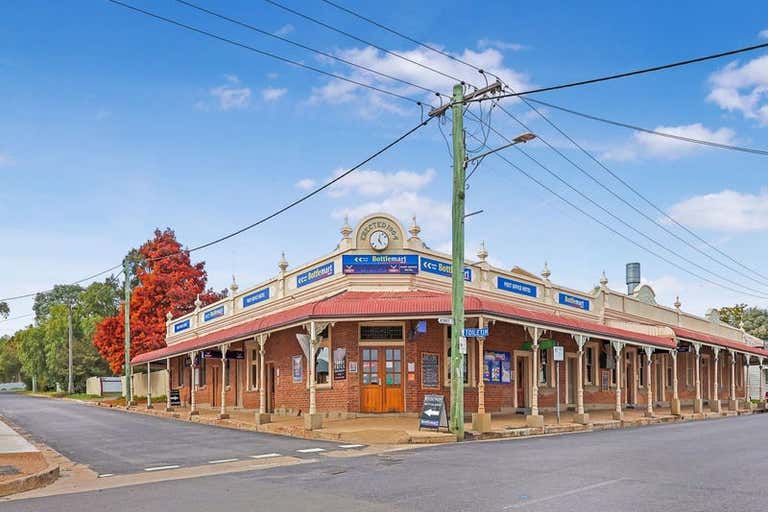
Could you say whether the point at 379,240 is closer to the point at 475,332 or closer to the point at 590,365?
the point at 475,332

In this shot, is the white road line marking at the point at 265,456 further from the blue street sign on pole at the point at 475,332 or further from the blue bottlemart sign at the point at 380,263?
the blue bottlemart sign at the point at 380,263

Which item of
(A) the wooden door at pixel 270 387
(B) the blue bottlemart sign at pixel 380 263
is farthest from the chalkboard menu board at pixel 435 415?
(A) the wooden door at pixel 270 387

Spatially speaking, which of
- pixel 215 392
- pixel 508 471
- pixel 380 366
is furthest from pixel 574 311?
pixel 508 471

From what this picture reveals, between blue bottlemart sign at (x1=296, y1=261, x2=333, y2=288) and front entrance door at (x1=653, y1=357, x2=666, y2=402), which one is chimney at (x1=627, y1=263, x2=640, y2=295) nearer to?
front entrance door at (x1=653, y1=357, x2=666, y2=402)

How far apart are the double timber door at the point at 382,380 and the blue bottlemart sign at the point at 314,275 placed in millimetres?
3354

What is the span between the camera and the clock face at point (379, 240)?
1067 inches

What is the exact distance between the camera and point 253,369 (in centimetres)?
3341

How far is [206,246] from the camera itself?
33.3m

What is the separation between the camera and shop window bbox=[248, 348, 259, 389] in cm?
Answer: 3294

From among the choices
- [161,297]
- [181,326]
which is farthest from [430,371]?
[161,297]

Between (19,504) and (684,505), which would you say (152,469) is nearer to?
(19,504)

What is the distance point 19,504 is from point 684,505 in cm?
854

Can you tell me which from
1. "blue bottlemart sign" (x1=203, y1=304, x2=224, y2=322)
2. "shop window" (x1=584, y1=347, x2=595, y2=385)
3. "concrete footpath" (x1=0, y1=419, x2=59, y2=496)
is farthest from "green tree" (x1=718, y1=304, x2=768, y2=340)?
"concrete footpath" (x1=0, y1=419, x2=59, y2=496)

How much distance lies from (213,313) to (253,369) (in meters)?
6.28
